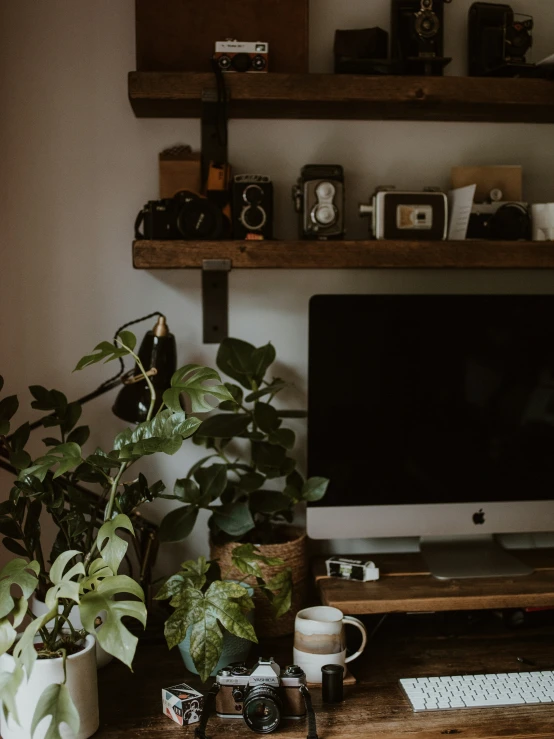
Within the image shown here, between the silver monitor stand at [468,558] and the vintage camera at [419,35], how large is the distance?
95 cm

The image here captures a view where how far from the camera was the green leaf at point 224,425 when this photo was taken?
4.66ft

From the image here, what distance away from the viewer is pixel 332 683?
1.19 metres

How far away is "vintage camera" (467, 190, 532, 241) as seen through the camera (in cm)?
150

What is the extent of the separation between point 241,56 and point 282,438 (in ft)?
2.37

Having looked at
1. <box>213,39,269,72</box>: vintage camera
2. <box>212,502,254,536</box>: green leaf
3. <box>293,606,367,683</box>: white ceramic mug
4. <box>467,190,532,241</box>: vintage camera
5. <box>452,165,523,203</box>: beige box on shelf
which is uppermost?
<box>213,39,269,72</box>: vintage camera

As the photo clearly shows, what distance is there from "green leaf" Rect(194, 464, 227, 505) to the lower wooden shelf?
26cm

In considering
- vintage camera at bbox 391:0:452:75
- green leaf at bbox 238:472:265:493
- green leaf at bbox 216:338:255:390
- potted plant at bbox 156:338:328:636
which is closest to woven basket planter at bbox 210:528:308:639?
potted plant at bbox 156:338:328:636

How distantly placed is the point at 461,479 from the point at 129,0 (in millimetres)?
1149

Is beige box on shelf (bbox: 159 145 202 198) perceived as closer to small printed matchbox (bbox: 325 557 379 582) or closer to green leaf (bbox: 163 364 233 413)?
green leaf (bbox: 163 364 233 413)

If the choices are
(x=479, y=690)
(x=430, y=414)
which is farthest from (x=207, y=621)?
(x=430, y=414)

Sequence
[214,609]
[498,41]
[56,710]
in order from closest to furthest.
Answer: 1. [56,710]
2. [214,609]
3. [498,41]

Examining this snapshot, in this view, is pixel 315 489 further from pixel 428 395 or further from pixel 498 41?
pixel 498 41

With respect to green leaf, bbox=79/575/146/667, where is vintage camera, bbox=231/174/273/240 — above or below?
above

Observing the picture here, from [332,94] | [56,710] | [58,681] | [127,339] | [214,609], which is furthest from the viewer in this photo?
[332,94]
